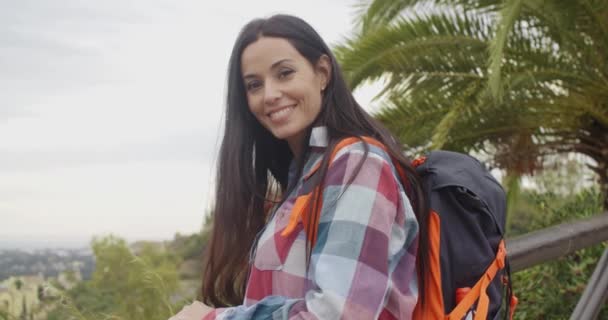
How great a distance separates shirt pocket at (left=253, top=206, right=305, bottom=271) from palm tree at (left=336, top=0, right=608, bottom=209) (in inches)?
163

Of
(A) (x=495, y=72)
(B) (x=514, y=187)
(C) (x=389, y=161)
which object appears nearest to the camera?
(C) (x=389, y=161)

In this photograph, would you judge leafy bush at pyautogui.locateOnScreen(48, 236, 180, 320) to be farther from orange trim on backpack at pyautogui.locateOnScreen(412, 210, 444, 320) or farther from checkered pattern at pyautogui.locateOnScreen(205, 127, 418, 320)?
orange trim on backpack at pyautogui.locateOnScreen(412, 210, 444, 320)

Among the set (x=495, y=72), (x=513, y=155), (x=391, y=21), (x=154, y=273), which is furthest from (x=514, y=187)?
(x=154, y=273)

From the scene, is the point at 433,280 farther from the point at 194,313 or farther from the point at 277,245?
the point at 194,313

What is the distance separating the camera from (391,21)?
5.97 metres

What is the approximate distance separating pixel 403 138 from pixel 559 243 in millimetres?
3725

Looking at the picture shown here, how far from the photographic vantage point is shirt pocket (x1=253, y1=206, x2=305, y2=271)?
1.31 meters

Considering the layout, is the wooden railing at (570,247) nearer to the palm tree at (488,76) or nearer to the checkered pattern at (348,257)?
the checkered pattern at (348,257)

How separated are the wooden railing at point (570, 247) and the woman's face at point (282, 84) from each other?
94 cm

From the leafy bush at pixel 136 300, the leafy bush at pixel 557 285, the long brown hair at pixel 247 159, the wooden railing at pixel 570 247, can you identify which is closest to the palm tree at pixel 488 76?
the leafy bush at pixel 557 285

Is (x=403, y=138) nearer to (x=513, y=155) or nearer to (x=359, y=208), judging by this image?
(x=513, y=155)

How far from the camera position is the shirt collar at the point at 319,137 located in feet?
4.71

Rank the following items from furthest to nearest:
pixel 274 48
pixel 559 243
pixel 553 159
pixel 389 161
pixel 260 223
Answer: pixel 553 159 → pixel 559 243 → pixel 260 223 → pixel 274 48 → pixel 389 161

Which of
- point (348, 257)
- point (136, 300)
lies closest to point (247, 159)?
point (348, 257)
